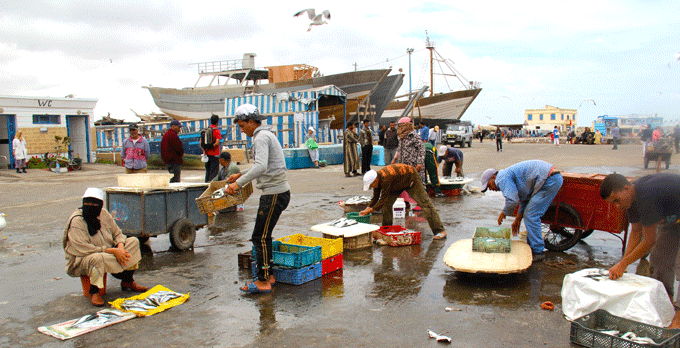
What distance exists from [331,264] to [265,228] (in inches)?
46.9

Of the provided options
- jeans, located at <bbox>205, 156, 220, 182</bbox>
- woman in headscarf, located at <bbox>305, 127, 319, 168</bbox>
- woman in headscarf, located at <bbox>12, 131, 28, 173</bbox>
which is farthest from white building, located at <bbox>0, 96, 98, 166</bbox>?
jeans, located at <bbox>205, 156, 220, 182</bbox>

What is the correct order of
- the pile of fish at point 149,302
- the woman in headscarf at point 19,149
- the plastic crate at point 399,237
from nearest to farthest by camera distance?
the pile of fish at point 149,302, the plastic crate at point 399,237, the woman in headscarf at point 19,149

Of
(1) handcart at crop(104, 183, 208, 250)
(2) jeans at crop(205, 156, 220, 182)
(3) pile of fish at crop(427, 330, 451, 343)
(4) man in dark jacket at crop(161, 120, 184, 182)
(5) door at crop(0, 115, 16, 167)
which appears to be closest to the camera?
(3) pile of fish at crop(427, 330, 451, 343)

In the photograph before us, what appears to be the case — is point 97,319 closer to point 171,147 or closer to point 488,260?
point 488,260

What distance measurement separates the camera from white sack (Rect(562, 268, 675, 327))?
11.8ft

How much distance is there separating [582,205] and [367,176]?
296 centimetres

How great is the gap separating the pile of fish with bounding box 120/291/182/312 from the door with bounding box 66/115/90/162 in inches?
903

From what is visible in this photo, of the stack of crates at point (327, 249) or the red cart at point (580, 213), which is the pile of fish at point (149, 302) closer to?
the stack of crates at point (327, 249)

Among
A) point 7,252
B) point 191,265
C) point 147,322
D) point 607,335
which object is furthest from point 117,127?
point 607,335

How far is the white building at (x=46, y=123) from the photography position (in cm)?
2153

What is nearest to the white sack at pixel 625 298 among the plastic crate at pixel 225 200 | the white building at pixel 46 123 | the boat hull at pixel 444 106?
the plastic crate at pixel 225 200

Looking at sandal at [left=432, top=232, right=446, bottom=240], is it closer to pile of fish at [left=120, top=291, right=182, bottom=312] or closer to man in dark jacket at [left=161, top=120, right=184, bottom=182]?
pile of fish at [left=120, top=291, right=182, bottom=312]

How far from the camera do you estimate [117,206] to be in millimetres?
6402

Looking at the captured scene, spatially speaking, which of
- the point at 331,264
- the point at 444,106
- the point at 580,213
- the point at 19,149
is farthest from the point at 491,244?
the point at 444,106
